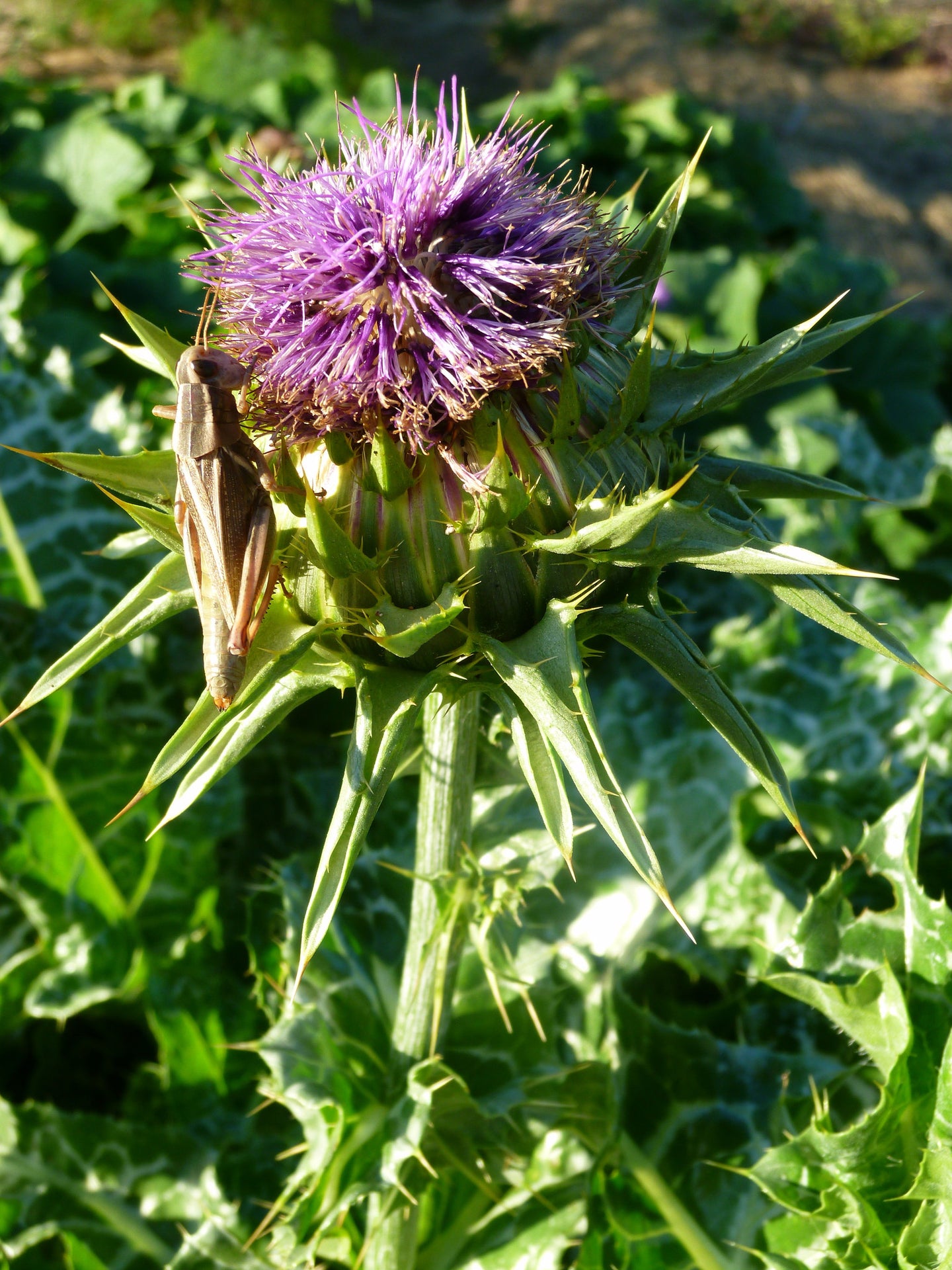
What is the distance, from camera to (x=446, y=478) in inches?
63.2

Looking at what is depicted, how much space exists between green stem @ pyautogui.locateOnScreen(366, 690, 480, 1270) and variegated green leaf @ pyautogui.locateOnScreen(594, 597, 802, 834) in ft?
0.89

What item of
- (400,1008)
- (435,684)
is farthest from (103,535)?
(435,684)

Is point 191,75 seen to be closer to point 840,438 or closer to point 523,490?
point 840,438

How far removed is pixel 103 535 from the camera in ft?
11.5

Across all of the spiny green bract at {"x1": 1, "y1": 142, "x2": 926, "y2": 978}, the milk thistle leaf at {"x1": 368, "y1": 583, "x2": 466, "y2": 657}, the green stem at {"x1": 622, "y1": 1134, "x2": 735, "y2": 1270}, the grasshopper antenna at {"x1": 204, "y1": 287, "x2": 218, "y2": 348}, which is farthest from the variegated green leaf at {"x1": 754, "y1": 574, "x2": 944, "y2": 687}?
the green stem at {"x1": 622, "y1": 1134, "x2": 735, "y2": 1270}

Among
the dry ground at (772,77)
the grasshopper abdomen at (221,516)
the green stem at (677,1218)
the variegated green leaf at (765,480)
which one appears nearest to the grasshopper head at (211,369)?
the grasshopper abdomen at (221,516)

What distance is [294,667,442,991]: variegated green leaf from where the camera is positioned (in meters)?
1.39

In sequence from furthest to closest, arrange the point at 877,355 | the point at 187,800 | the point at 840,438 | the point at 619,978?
the point at 877,355
the point at 840,438
the point at 619,978
the point at 187,800

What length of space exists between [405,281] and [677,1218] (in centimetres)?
204

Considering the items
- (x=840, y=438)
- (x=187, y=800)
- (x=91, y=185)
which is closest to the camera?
(x=187, y=800)

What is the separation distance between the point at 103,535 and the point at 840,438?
116 inches

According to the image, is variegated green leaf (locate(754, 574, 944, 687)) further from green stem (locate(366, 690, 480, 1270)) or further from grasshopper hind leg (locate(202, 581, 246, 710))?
grasshopper hind leg (locate(202, 581, 246, 710))

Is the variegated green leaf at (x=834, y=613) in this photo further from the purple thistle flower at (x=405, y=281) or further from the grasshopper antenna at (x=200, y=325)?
the grasshopper antenna at (x=200, y=325)

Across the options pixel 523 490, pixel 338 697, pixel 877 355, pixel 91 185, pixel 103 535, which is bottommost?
pixel 877 355
